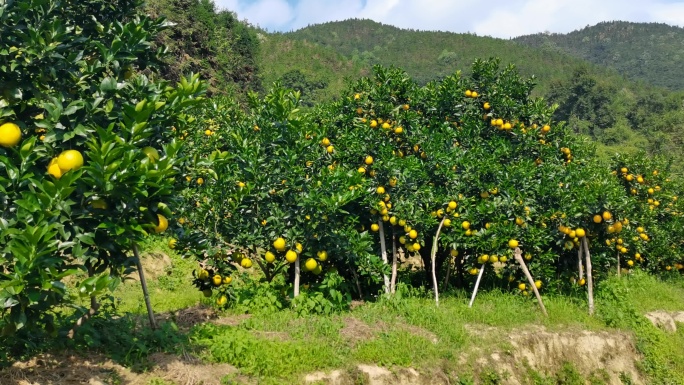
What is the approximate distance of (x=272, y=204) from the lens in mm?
7605

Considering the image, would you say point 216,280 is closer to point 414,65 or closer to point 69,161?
point 69,161

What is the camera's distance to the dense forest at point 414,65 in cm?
3775

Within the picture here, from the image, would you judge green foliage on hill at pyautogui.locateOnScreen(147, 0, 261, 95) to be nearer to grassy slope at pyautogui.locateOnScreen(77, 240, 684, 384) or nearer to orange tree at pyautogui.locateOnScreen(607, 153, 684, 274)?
orange tree at pyautogui.locateOnScreen(607, 153, 684, 274)

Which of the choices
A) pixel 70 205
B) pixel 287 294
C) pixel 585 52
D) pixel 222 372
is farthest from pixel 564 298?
pixel 585 52

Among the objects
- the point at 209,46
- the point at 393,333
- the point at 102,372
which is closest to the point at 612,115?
the point at 209,46

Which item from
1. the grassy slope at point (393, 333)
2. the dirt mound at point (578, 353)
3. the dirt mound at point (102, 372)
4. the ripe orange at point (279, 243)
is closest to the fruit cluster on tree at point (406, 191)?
the ripe orange at point (279, 243)

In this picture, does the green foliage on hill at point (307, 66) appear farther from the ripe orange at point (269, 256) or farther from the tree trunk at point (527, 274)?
the ripe orange at point (269, 256)

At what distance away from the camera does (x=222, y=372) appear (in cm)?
573

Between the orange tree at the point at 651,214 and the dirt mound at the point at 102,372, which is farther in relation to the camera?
the orange tree at the point at 651,214

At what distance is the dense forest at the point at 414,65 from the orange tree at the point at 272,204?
2.98 metres

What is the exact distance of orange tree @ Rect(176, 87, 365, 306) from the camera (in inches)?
293

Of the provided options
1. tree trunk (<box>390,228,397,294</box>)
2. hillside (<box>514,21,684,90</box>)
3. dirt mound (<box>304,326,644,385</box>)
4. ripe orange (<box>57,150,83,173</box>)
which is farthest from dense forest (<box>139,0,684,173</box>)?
dirt mound (<box>304,326,644,385</box>)

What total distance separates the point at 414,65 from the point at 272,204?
428 ft

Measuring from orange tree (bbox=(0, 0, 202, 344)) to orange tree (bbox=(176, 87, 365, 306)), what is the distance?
7.94 ft
